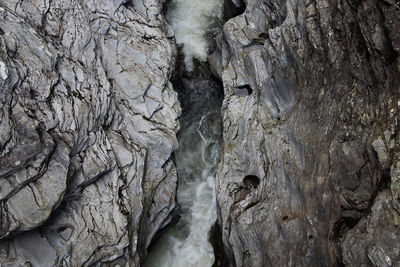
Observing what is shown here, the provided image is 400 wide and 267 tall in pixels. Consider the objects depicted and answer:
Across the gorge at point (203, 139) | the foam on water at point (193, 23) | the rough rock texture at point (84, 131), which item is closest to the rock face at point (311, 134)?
the gorge at point (203, 139)

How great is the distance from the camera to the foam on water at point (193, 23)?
1509 cm

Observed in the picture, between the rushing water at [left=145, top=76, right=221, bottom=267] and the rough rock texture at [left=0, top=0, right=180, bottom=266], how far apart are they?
100 centimetres

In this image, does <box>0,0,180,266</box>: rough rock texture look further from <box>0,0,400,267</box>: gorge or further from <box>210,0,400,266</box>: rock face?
<box>210,0,400,266</box>: rock face

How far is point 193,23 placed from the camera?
51.8 feet

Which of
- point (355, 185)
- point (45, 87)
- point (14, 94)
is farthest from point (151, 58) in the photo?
point (355, 185)

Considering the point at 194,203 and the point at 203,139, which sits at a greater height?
the point at 203,139

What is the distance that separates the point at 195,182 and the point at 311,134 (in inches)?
202

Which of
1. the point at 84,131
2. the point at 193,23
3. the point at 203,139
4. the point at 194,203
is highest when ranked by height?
the point at 193,23

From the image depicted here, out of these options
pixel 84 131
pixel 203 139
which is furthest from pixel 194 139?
pixel 84 131

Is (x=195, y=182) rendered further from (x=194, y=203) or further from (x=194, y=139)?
(x=194, y=139)

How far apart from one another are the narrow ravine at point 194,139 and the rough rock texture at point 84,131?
106cm

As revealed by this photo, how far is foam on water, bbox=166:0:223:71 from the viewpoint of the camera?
594 inches

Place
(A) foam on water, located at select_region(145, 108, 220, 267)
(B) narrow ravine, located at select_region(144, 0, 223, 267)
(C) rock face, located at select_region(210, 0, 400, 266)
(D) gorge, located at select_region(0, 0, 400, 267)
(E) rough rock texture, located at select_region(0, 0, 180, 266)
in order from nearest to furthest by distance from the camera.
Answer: (C) rock face, located at select_region(210, 0, 400, 266) < (D) gorge, located at select_region(0, 0, 400, 267) < (E) rough rock texture, located at select_region(0, 0, 180, 266) < (A) foam on water, located at select_region(145, 108, 220, 267) < (B) narrow ravine, located at select_region(144, 0, 223, 267)

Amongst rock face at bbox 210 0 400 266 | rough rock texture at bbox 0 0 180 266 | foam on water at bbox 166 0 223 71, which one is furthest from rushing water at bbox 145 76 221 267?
rock face at bbox 210 0 400 266
